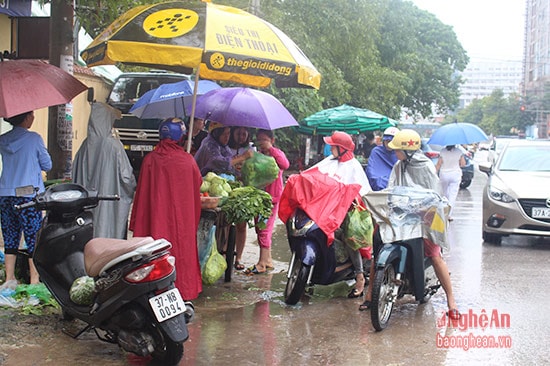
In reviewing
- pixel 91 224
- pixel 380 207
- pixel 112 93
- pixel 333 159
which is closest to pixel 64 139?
pixel 91 224

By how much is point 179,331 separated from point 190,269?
175 cm

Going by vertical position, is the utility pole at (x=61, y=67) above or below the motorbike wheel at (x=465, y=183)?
above

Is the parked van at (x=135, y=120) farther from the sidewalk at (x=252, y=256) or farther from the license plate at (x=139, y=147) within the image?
the sidewalk at (x=252, y=256)

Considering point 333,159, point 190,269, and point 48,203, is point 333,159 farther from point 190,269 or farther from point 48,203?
point 48,203

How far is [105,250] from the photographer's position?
5.00 meters

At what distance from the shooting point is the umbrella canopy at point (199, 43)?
6.32 metres

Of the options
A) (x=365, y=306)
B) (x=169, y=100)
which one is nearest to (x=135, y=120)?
(x=169, y=100)

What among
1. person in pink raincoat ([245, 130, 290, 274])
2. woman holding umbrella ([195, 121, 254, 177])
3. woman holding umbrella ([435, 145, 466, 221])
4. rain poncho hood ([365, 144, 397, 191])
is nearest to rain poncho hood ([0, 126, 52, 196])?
woman holding umbrella ([195, 121, 254, 177])

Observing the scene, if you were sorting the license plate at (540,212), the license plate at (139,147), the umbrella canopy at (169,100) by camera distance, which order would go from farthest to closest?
the license plate at (139,147)
the license plate at (540,212)
the umbrella canopy at (169,100)

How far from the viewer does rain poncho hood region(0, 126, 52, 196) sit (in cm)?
A: 651

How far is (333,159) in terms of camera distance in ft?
23.9

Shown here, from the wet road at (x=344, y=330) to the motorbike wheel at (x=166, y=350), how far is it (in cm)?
23

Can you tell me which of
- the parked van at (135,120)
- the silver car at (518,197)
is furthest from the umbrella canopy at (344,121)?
the silver car at (518,197)

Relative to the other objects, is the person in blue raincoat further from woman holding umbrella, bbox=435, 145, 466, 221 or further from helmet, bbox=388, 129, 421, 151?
woman holding umbrella, bbox=435, 145, 466, 221
